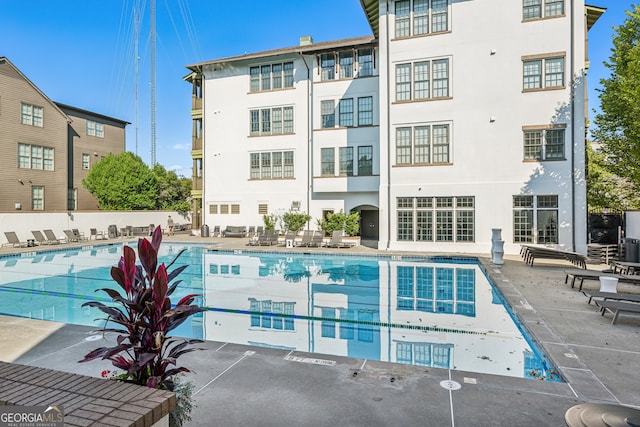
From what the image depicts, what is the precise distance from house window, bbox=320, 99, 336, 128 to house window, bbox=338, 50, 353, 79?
1.74 meters

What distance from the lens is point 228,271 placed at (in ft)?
50.5

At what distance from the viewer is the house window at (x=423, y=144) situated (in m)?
19.3

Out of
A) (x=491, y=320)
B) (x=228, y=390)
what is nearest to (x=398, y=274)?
(x=491, y=320)

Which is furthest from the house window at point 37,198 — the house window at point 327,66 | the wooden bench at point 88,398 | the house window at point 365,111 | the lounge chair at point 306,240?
the wooden bench at point 88,398

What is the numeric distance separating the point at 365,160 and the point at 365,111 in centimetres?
301

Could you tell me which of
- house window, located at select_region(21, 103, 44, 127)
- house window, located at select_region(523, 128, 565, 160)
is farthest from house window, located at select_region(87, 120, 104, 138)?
Answer: house window, located at select_region(523, 128, 565, 160)

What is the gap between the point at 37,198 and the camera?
27891 millimetres

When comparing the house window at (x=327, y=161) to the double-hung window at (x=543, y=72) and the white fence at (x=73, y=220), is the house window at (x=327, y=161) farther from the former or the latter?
the white fence at (x=73, y=220)

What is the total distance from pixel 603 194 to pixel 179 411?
2509 centimetres

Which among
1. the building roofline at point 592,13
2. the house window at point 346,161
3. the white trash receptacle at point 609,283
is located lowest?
the white trash receptacle at point 609,283

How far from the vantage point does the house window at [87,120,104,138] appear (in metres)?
34.1

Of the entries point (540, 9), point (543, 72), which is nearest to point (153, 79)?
point (540, 9)

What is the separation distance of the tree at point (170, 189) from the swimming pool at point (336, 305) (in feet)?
69.1

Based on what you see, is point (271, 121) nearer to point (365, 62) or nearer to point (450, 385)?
point (365, 62)
